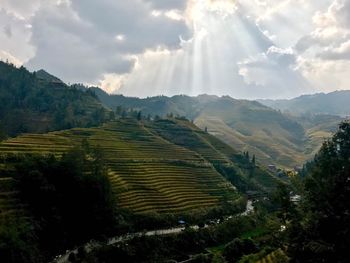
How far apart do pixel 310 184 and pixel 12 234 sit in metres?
38.7

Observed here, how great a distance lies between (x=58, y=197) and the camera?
257 feet

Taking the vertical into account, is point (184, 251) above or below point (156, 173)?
below

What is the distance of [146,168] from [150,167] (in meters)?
2.71

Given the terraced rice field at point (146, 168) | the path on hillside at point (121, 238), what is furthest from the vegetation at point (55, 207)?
the terraced rice field at point (146, 168)

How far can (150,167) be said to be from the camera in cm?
12200

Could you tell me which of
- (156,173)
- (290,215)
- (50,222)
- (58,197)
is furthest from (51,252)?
(156,173)

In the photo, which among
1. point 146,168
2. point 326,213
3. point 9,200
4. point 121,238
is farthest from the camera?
point 146,168

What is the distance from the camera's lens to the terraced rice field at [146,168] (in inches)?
3974

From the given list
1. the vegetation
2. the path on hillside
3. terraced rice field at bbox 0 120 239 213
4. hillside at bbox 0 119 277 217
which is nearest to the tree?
the vegetation

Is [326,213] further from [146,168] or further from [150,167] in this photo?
[150,167]

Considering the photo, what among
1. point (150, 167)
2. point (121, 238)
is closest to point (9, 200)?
point (121, 238)

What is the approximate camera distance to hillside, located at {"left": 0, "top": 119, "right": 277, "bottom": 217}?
3991 inches

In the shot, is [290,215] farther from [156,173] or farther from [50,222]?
[156,173]

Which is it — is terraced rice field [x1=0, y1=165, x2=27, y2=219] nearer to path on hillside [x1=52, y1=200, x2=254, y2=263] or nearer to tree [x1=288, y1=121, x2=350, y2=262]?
path on hillside [x1=52, y1=200, x2=254, y2=263]
